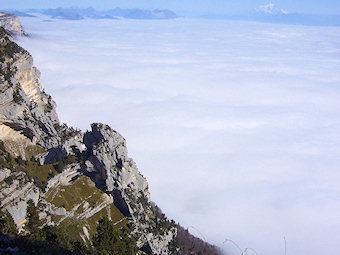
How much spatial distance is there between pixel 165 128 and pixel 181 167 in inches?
2037

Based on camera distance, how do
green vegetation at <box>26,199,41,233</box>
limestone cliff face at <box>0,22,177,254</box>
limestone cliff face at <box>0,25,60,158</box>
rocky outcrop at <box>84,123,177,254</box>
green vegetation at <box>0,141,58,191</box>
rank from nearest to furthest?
A: green vegetation at <box>26,199,41,233</box> → green vegetation at <box>0,141,58,191</box> → limestone cliff face at <box>0,22,177,254</box> → rocky outcrop at <box>84,123,177,254</box> → limestone cliff face at <box>0,25,60,158</box>

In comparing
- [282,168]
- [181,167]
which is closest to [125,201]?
[181,167]

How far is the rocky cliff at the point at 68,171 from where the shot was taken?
4912 centimetres

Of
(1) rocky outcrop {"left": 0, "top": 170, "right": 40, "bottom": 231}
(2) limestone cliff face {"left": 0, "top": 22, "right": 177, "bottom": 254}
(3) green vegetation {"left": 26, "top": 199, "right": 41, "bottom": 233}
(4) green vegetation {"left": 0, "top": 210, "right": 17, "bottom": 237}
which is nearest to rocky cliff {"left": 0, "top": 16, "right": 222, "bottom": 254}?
(2) limestone cliff face {"left": 0, "top": 22, "right": 177, "bottom": 254}

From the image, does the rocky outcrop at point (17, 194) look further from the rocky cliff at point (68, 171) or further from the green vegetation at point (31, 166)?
the green vegetation at point (31, 166)

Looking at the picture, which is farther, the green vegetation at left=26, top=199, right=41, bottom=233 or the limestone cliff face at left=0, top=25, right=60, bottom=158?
the limestone cliff face at left=0, top=25, right=60, bottom=158

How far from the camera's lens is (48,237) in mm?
38844

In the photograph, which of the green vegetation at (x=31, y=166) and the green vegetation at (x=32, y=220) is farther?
the green vegetation at (x=31, y=166)

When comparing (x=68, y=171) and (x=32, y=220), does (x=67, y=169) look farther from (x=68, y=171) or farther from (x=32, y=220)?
(x=32, y=220)

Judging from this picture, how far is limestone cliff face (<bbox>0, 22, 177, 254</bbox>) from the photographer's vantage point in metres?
50.1

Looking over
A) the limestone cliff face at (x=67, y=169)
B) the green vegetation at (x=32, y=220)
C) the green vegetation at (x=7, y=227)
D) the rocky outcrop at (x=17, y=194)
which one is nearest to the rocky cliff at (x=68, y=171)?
the limestone cliff face at (x=67, y=169)

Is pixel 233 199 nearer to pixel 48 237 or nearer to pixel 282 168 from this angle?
pixel 282 168

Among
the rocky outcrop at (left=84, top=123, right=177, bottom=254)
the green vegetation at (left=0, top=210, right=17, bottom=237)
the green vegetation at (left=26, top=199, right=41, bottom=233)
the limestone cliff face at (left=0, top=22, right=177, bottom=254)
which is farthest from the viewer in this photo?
the rocky outcrop at (left=84, top=123, right=177, bottom=254)

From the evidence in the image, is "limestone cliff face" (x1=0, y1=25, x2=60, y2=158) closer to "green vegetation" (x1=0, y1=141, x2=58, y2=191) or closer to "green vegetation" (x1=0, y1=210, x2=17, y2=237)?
"green vegetation" (x1=0, y1=141, x2=58, y2=191)
